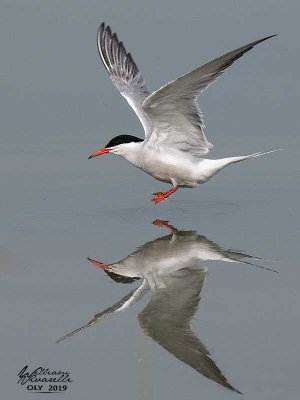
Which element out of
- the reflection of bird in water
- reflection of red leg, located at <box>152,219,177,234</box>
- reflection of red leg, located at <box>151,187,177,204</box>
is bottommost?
reflection of red leg, located at <box>151,187,177,204</box>

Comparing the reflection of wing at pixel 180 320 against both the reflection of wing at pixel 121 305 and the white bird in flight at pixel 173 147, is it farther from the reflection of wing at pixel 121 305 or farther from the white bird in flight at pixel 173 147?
the white bird in flight at pixel 173 147

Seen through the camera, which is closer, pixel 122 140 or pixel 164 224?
pixel 164 224

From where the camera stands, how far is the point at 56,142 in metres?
8.81

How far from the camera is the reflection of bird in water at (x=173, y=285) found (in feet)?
17.5

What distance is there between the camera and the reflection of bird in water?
17.5 ft

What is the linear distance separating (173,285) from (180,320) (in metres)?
0.52

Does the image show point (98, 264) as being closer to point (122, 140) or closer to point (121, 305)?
point (121, 305)

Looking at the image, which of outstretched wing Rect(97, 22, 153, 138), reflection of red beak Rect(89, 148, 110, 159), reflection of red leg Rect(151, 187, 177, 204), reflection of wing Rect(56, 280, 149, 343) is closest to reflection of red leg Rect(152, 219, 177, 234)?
reflection of red leg Rect(151, 187, 177, 204)

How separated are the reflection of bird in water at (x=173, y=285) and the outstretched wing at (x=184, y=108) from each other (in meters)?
0.76

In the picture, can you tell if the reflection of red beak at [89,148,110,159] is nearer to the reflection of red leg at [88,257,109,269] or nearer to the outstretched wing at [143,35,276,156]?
the outstretched wing at [143,35,276,156]

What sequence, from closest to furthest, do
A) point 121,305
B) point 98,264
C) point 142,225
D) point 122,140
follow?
1. point 121,305
2. point 98,264
3. point 142,225
4. point 122,140

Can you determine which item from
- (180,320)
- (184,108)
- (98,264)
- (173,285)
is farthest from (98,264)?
(184,108)

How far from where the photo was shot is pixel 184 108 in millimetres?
7785

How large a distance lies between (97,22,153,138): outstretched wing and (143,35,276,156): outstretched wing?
82cm
